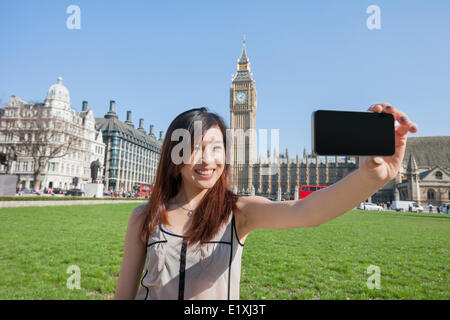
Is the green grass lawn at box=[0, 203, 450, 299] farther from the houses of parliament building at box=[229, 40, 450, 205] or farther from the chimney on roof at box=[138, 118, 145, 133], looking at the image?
the chimney on roof at box=[138, 118, 145, 133]

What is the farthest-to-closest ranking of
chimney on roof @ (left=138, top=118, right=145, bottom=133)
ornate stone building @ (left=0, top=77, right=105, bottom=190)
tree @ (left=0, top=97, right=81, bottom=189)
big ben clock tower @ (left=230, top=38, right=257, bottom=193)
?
chimney on roof @ (left=138, top=118, right=145, bottom=133) < big ben clock tower @ (left=230, top=38, right=257, bottom=193) < ornate stone building @ (left=0, top=77, right=105, bottom=190) < tree @ (left=0, top=97, right=81, bottom=189)

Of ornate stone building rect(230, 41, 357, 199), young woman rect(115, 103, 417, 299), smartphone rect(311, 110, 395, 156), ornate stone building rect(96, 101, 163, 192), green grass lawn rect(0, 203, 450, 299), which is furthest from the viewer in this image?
ornate stone building rect(230, 41, 357, 199)

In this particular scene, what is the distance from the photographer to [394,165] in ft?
3.67

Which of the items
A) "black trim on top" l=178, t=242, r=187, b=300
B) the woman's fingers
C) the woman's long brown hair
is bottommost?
"black trim on top" l=178, t=242, r=187, b=300

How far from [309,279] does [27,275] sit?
17.2ft

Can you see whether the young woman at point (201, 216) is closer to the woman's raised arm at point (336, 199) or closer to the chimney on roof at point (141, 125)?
the woman's raised arm at point (336, 199)

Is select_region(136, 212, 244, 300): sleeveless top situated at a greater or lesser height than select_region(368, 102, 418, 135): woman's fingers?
lesser

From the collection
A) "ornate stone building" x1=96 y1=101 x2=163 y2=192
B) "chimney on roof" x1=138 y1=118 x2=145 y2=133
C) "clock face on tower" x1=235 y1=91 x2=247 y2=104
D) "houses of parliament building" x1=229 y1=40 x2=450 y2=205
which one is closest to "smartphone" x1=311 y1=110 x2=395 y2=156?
"ornate stone building" x1=96 y1=101 x2=163 y2=192

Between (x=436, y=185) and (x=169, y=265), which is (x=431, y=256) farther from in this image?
(x=436, y=185)

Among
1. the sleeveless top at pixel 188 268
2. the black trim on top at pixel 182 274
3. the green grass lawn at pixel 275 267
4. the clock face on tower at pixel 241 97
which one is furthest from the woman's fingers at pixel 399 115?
the clock face on tower at pixel 241 97

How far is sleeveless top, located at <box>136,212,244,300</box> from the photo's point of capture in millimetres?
1310

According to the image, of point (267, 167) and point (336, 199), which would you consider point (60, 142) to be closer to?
point (336, 199)
